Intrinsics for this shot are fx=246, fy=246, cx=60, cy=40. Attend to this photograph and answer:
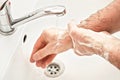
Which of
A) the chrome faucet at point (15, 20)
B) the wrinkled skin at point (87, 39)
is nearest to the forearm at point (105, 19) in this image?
the wrinkled skin at point (87, 39)

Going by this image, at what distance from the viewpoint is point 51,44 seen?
0.65 metres

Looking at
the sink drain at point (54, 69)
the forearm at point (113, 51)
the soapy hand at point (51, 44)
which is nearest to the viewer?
the forearm at point (113, 51)

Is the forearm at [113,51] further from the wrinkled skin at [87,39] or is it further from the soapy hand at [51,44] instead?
the soapy hand at [51,44]

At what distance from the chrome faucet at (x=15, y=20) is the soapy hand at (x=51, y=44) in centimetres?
6

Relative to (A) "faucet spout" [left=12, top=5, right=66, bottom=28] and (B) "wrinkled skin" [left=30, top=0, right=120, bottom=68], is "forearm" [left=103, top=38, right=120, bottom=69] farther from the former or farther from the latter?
(A) "faucet spout" [left=12, top=5, right=66, bottom=28]

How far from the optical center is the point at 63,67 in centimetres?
79

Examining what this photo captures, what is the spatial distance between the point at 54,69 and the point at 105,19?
228 mm

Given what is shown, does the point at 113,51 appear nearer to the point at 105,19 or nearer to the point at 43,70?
the point at 105,19

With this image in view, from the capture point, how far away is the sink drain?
77cm

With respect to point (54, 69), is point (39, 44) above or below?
above

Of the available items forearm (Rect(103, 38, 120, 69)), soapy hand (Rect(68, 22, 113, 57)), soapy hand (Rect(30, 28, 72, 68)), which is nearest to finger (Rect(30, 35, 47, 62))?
soapy hand (Rect(30, 28, 72, 68))

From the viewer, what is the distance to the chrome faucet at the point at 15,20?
62 cm

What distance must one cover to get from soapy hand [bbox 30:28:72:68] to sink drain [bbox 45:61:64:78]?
2.9 inches

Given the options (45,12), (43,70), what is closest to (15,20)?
(45,12)
